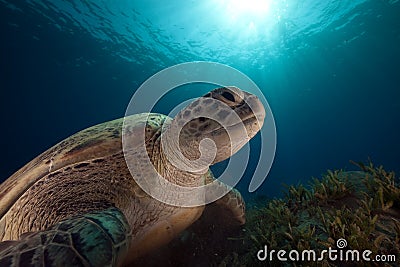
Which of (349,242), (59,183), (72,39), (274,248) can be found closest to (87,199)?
(59,183)

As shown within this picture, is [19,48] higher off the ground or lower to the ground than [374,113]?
higher

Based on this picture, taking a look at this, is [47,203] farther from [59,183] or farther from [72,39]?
[72,39]

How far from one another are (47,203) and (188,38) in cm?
1847

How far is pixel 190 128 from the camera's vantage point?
192cm

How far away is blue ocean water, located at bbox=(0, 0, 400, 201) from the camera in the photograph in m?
15.3

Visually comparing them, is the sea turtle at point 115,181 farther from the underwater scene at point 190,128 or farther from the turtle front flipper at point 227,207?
the turtle front flipper at point 227,207

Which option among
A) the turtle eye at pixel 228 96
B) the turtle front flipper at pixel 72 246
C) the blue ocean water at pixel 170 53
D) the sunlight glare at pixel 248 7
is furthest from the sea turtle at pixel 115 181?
the sunlight glare at pixel 248 7

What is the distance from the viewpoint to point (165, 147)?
2111 millimetres

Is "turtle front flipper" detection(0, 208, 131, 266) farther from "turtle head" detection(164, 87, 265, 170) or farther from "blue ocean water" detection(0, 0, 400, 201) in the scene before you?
"blue ocean water" detection(0, 0, 400, 201)

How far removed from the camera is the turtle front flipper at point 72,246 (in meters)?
0.99

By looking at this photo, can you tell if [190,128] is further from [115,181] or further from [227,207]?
[227,207]

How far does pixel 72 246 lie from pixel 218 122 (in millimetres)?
1225

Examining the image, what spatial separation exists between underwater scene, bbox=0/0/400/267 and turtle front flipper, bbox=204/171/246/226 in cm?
2

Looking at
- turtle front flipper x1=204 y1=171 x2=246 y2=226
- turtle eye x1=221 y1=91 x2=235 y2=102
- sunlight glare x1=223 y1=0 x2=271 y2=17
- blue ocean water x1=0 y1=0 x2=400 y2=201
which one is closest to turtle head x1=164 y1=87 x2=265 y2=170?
turtle eye x1=221 y1=91 x2=235 y2=102
